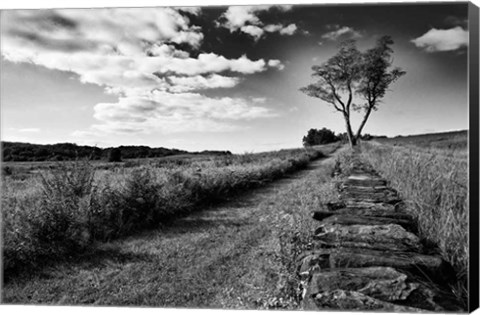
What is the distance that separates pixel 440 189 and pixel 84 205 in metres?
3.90

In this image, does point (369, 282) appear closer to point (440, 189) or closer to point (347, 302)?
point (347, 302)

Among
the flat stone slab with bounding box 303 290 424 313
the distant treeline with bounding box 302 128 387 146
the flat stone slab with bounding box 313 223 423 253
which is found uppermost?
the distant treeline with bounding box 302 128 387 146

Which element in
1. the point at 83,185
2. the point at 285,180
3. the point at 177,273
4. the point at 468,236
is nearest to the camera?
the point at 468,236

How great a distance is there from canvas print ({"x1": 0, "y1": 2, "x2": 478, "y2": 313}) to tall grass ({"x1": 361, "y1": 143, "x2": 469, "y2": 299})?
0.06 feet

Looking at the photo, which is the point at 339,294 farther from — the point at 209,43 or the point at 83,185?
the point at 83,185

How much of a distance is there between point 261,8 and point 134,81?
159 centimetres

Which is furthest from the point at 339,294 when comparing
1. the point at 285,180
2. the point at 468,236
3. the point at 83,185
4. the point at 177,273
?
the point at 285,180

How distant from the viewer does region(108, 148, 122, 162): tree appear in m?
5.09

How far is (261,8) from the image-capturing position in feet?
14.0

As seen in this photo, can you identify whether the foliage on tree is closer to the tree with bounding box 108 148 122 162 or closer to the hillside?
the hillside

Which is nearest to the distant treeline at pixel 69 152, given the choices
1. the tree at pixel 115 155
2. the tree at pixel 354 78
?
the tree at pixel 115 155

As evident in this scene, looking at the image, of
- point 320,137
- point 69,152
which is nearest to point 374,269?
point 320,137

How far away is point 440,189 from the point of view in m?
3.59

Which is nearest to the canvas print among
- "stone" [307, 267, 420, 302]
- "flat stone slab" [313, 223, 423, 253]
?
"flat stone slab" [313, 223, 423, 253]
